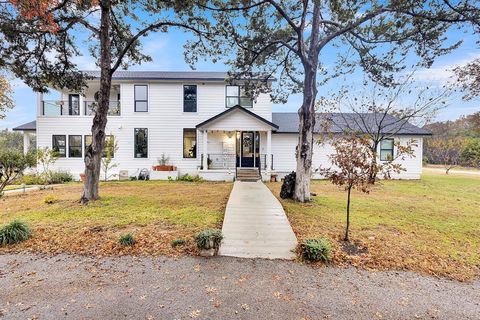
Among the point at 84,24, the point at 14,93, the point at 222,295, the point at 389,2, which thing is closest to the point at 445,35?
the point at 389,2

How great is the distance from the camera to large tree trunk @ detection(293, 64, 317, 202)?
30.0ft

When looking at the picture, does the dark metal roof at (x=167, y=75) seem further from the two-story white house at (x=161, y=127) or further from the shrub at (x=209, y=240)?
the shrub at (x=209, y=240)

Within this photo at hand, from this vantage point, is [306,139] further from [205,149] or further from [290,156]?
[290,156]

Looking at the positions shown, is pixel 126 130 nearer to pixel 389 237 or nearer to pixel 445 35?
pixel 389 237

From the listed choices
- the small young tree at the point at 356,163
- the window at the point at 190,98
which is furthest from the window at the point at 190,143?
the small young tree at the point at 356,163

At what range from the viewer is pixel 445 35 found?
830 cm

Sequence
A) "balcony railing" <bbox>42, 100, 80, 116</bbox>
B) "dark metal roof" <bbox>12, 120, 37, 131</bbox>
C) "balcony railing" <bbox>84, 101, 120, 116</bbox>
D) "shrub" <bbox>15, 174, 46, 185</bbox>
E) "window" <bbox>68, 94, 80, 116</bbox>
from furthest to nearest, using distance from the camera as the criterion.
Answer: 1. "dark metal roof" <bbox>12, 120, 37, 131</bbox>
2. "window" <bbox>68, 94, 80, 116</bbox>
3. "balcony railing" <bbox>84, 101, 120, 116</bbox>
4. "balcony railing" <bbox>42, 100, 80, 116</bbox>
5. "shrub" <bbox>15, 174, 46, 185</bbox>

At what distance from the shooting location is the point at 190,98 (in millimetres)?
17312

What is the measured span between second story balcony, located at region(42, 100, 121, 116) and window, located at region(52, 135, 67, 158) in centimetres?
175

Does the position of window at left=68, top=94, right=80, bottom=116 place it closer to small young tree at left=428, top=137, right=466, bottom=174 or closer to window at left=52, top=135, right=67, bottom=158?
window at left=52, top=135, right=67, bottom=158

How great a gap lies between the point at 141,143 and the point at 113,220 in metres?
11.4

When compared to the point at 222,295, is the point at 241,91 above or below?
above

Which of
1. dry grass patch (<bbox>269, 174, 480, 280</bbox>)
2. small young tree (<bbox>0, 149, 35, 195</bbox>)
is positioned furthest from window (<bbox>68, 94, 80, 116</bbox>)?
dry grass patch (<bbox>269, 174, 480, 280</bbox>)

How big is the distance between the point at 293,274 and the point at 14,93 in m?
29.3
